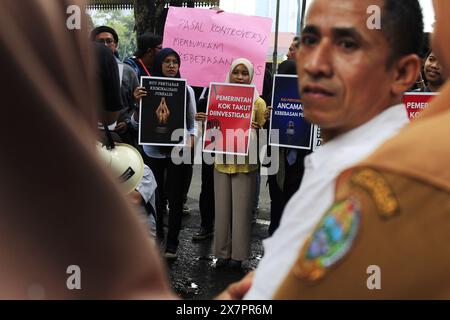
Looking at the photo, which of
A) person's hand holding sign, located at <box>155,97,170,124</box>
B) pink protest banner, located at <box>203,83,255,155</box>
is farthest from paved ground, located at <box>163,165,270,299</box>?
person's hand holding sign, located at <box>155,97,170,124</box>

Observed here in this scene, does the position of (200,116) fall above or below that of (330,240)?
below

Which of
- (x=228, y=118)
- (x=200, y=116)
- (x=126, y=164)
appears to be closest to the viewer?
(x=126, y=164)

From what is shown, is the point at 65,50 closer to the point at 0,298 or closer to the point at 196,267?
the point at 0,298

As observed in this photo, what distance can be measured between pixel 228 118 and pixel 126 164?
2.01 meters

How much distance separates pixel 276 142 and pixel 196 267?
1280 millimetres

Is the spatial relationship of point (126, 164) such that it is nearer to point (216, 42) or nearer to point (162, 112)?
point (162, 112)

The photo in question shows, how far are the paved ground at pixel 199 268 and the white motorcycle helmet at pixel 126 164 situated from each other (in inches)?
64.2

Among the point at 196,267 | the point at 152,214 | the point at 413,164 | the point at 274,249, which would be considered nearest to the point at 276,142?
the point at 196,267

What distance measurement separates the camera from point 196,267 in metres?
5.07

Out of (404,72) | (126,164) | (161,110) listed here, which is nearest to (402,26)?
(404,72)

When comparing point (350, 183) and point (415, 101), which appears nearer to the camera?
point (350, 183)

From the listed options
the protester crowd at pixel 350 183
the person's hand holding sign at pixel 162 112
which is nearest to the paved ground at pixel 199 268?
the person's hand holding sign at pixel 162 112

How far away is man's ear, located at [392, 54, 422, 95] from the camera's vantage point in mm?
1376

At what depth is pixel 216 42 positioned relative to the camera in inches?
231
